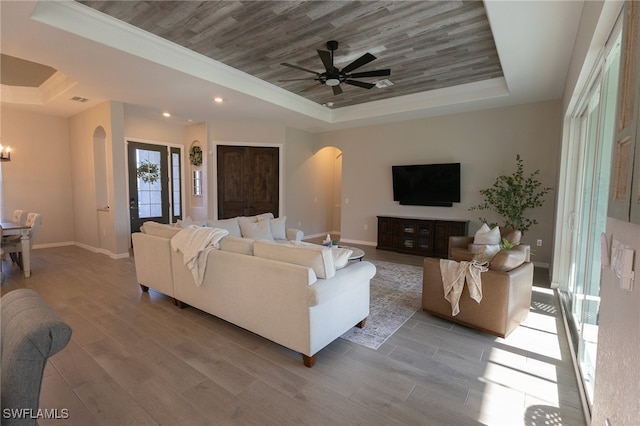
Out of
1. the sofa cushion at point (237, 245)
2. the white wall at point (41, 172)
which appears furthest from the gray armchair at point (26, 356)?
the white wall at point (41, 172)

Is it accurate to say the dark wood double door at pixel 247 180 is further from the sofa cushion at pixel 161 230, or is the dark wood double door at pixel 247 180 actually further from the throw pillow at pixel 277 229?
the sofa cushion at pixel 161 230

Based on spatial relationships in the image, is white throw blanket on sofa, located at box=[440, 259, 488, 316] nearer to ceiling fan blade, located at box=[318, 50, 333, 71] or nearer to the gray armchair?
ceiling fan blade, located at box=[318, 50, 333, 71]

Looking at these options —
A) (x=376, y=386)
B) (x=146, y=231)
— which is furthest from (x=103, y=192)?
(x=376, y=386)

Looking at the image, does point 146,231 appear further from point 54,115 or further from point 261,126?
point 54,115

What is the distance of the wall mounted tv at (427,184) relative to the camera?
5.93 metres

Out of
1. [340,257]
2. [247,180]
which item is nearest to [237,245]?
[340,257]

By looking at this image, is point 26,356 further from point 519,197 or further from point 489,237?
point 519,197

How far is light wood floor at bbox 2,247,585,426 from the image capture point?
1807mm

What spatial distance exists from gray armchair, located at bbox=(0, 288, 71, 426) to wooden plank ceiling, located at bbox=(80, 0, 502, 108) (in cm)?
314

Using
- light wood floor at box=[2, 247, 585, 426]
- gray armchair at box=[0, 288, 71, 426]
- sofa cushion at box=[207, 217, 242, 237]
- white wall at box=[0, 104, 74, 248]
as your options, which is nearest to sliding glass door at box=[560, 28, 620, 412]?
light wood floor at box=[2, 247, 585, 426]

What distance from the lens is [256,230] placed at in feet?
15.5

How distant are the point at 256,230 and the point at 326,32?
2.93 metres

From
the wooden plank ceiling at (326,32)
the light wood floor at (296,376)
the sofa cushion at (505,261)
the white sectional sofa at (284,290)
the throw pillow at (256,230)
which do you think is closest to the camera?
the light wood floor at (296,376)

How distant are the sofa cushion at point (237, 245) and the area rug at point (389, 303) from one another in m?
1.20
